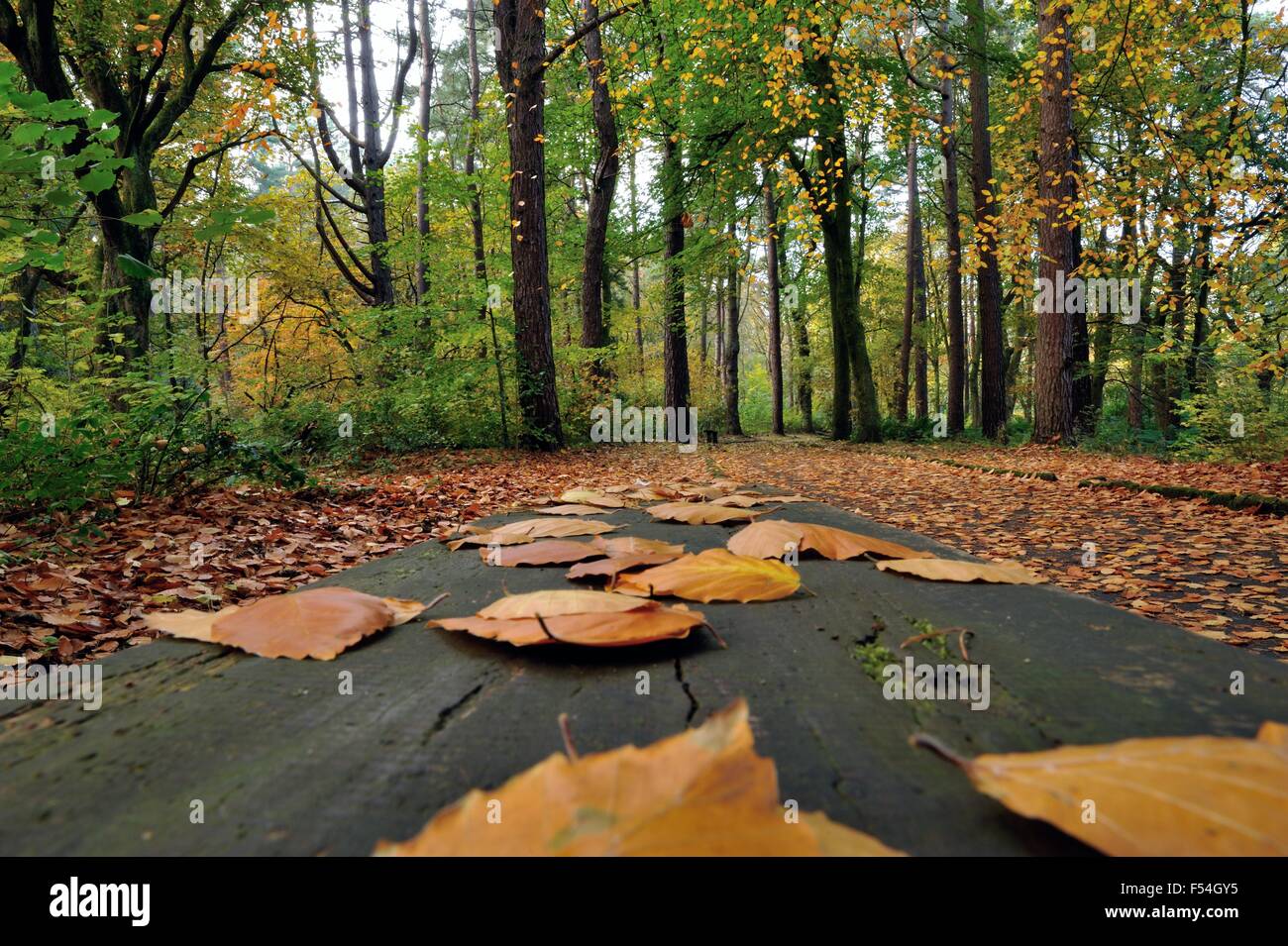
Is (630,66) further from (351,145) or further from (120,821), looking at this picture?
(120,821)

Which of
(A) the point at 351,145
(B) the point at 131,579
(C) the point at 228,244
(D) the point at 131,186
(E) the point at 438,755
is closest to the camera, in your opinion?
(E) the point at 438,755

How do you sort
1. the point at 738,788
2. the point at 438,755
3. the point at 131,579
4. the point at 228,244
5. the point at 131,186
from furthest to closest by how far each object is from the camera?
the point at 228,244 → the point at 131,186 → the point at 131,579 → the point at 438,755 → the point at 738,788

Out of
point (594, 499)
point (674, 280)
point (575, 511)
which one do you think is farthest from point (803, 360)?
point (575, 511)

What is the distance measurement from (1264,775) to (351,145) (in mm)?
17486

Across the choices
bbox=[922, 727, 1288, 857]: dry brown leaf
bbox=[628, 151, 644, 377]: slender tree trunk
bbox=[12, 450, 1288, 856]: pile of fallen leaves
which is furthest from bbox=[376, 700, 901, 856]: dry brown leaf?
bbox=[628, 151, 644, 377]: slender tree trunk

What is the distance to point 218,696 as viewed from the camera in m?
0.78

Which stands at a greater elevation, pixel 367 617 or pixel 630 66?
pixel 630 66

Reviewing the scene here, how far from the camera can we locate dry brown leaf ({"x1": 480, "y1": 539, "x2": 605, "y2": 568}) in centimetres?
149

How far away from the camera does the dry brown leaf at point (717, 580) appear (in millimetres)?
1140

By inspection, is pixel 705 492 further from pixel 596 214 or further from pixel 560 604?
pixel 596 214

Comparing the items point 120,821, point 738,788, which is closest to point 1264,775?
point 738,788

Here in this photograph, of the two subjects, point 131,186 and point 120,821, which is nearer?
point 120,821

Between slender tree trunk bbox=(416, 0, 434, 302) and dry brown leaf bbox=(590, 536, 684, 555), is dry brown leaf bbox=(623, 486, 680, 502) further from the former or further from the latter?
slender tree trunk bbox=(416, 0, 434, 302)

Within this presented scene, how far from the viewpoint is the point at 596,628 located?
2.94 feet
